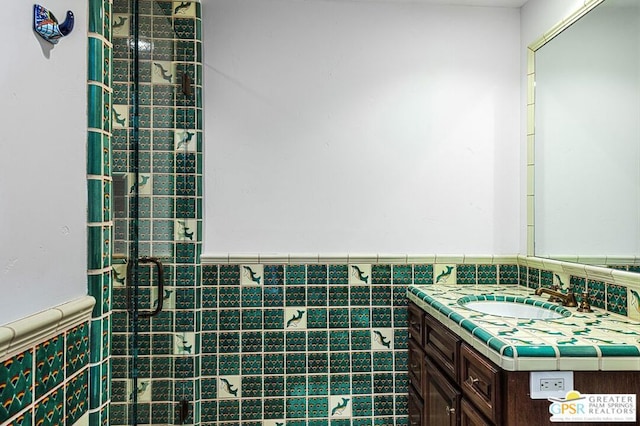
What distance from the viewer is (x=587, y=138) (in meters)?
2.04

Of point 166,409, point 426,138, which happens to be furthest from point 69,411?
point 426,138

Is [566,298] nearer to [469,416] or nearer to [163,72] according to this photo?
[469,416]

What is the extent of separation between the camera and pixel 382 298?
251 centimetres

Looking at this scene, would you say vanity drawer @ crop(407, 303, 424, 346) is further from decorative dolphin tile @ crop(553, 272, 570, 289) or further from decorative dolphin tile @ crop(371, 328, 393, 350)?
decorative dolphin tile @ crop(553, 272, 570, 289)

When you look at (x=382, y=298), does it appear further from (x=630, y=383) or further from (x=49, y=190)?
(x=49, y=190)

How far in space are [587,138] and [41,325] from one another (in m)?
2.21

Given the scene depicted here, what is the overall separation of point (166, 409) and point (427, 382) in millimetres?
1223

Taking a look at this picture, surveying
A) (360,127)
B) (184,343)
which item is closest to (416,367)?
(184,343)

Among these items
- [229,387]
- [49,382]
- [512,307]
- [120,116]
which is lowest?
[229,387]

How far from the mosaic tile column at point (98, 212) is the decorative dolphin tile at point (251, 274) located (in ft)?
4.23

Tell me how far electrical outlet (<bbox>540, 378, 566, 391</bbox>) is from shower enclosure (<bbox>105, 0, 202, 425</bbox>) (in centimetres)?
130

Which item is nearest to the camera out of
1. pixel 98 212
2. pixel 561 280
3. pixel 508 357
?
pixel 98 212

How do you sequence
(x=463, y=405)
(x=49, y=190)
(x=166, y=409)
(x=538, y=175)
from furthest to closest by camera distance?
(x=538, y=175) → (x=166, y=409) → (x=463, y=405) → (x=49, y=190)

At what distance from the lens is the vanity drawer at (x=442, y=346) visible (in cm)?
177
